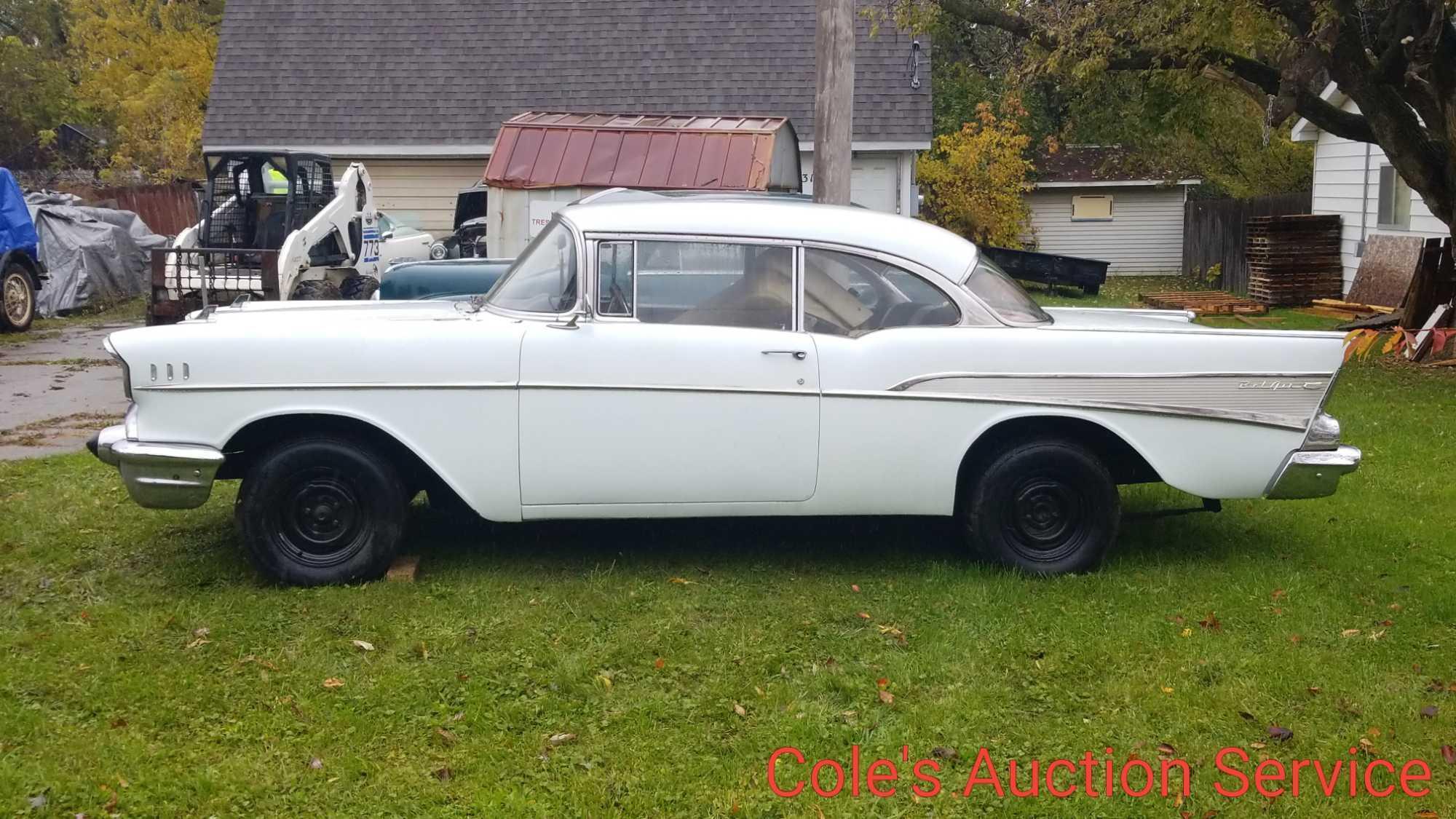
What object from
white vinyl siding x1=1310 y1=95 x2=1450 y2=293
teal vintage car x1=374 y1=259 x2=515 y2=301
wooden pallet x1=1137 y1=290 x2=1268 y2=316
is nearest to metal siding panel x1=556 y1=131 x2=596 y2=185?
teal vintage car x1=374 y1=259 x2=515 y2=301

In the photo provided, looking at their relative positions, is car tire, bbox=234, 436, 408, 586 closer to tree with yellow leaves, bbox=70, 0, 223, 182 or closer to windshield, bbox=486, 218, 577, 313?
windshield, bbox=486, 218, 577, 313

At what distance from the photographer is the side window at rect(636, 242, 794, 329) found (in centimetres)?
560

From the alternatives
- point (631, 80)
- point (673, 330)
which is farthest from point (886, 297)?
point (631, 80)

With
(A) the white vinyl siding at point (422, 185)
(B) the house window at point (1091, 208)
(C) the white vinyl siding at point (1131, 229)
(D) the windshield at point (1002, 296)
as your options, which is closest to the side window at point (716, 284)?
(D) the windshield at point (1002, 296)

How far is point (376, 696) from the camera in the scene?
14.5 feet

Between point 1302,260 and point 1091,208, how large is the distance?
511 inches

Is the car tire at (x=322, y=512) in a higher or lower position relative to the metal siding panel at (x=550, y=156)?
lower

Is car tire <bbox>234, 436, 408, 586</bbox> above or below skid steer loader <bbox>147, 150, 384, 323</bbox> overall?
below

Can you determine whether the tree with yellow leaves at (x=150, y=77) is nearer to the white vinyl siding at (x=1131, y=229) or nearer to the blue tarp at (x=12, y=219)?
the blue tarp at (x=12, y=219)

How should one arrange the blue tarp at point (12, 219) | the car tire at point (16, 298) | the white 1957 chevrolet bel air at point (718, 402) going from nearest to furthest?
the white 1957 chevrolet bel air at point (718, 402), the car tire at point (16, 298), the blue tarp at point (12, 219)

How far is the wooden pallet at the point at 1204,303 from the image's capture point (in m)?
19.2

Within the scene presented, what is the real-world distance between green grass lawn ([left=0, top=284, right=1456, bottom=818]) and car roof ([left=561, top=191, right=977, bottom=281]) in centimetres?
145

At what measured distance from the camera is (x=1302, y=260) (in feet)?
66.5

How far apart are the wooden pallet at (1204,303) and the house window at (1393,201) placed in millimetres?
2102
